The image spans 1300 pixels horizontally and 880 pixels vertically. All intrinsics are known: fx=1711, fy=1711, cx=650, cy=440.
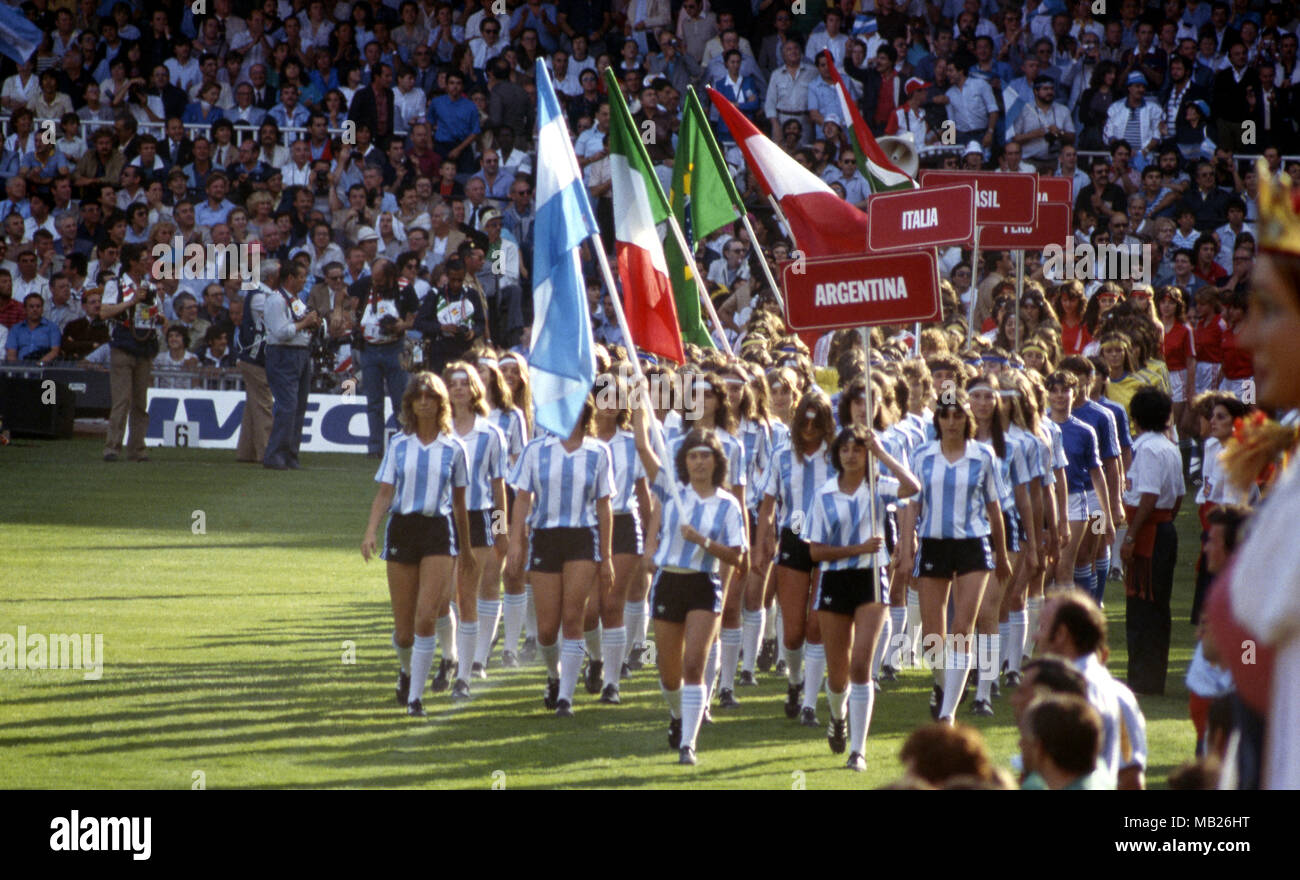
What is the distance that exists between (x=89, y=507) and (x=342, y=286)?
5.44 metres

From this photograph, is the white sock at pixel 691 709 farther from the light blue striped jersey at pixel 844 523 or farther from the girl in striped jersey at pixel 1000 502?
the girl in striped jersey at pixel 1000 502

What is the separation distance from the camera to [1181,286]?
20.9 m

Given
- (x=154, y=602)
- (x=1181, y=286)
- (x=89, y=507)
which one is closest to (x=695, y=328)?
(x=154, y=602)

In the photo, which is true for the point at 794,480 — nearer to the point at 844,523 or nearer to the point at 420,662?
the point at 844,523

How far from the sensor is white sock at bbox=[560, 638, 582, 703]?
413 inches

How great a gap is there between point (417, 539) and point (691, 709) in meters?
2.04

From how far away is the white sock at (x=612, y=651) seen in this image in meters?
10.9

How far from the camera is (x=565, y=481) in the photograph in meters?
10.5

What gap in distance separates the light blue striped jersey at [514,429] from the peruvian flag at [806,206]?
2694mm

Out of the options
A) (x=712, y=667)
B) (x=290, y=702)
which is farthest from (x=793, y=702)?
(x=290, y=702)

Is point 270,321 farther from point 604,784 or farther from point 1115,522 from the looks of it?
point 604,784

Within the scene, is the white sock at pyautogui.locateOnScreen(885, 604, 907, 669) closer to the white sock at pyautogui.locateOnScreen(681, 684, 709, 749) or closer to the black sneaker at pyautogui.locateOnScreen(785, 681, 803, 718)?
the black sneaker at pyautogui.locateOnScreen(785, 681, 803, 718)

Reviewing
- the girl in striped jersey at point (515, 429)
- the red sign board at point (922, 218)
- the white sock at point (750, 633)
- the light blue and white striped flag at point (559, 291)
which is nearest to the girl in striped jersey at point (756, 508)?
the white sock at point (750, 633)

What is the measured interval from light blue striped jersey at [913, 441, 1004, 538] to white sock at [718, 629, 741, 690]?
5.42 feet
